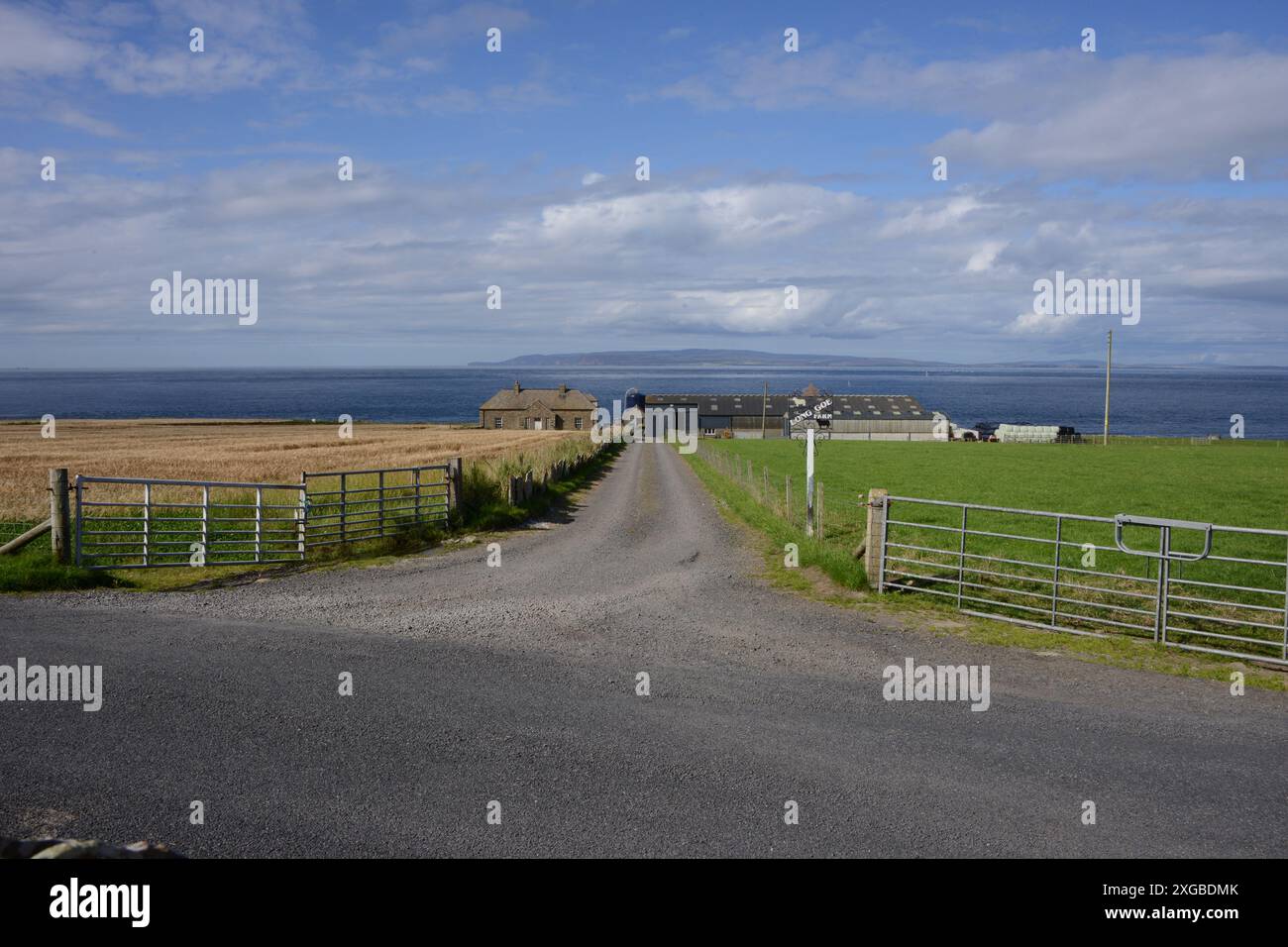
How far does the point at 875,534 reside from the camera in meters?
14.8

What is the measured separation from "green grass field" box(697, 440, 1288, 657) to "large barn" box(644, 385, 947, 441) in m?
54.7

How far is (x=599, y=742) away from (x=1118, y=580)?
11094 mm

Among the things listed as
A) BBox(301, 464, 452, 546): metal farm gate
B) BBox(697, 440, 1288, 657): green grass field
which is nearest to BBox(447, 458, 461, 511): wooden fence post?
BBox(301, 464, 452, 546): metal farm gate

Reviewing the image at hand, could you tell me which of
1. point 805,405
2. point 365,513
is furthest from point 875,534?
point 805,405

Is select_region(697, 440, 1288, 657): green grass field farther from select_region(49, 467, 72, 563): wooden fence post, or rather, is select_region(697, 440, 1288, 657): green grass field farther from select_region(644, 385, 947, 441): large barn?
select_region(644, 385, 947, 441): large barn

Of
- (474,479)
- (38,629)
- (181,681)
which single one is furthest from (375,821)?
(474,479)

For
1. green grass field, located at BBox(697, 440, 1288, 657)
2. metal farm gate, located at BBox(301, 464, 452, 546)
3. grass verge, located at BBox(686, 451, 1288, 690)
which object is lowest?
grass verge, located at BBox(686, 451, 1288, 690)

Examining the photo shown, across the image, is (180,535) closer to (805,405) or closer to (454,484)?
(454,484)

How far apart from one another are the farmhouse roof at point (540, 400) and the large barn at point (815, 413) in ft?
32.5

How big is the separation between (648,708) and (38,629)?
26.9ft

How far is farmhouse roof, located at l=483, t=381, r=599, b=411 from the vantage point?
12569 centimetres

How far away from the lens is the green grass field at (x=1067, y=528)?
43.3 ft
